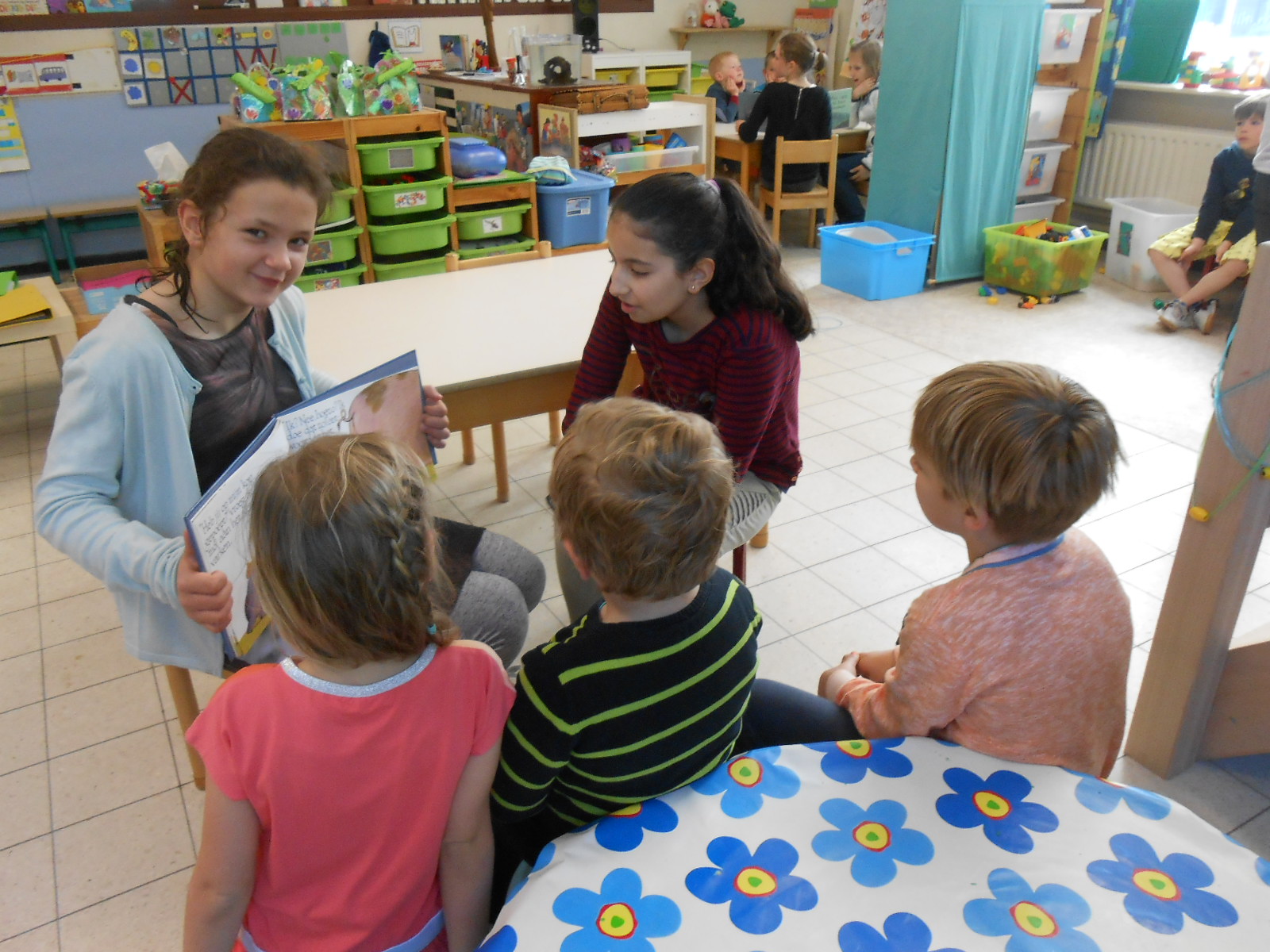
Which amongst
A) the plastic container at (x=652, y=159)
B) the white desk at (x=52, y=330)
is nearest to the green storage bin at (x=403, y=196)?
the plastic container at (x=652, y=159)

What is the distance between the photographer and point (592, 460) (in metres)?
0.94

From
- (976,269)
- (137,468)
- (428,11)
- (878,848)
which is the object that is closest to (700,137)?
(976,269)

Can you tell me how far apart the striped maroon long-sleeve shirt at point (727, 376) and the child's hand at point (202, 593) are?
88 centimetres

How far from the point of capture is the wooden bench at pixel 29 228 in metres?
4.63

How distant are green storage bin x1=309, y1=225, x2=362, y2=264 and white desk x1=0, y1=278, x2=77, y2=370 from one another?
844 mm

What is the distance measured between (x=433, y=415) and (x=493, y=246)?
2.48 meters

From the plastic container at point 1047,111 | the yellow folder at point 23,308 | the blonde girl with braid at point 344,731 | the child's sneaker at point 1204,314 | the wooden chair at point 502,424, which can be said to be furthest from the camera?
the plastic container at point 1047,111

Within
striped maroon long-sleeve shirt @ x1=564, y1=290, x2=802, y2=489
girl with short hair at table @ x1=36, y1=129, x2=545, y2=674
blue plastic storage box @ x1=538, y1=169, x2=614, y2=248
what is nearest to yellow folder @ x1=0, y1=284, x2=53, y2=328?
blue plastic storage box @ x1=538, y1=169, x2=614, y2=248

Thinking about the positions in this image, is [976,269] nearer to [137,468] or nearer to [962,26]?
[962,26]

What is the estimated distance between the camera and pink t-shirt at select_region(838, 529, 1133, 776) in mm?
1088

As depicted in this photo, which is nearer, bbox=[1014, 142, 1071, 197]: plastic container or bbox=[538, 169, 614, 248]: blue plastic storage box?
bbox=[538, 169, 614, 248]: blue plastic storage box

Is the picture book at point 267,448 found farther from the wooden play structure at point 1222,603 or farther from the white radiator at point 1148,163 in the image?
the white radiator at point 1148,163

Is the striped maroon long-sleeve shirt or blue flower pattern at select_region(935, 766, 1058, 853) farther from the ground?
the striped maroon long-sleeve shirt

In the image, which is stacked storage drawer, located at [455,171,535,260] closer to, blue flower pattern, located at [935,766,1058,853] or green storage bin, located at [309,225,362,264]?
green storage bin, located at [309,225,362,264]
